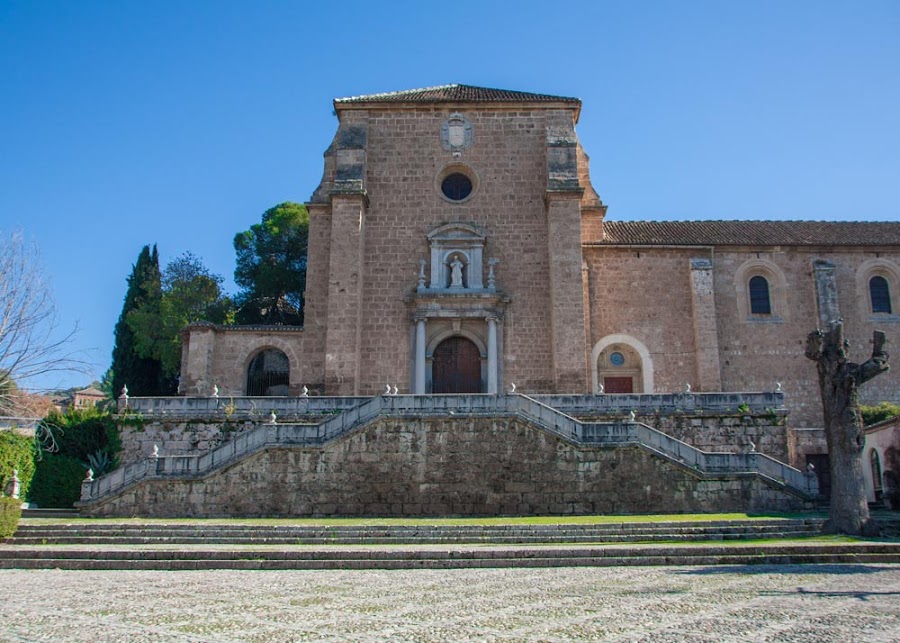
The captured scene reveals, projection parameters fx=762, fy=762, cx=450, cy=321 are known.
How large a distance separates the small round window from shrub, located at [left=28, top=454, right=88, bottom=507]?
15.1 metres

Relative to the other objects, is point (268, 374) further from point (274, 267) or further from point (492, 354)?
point (274, 267)

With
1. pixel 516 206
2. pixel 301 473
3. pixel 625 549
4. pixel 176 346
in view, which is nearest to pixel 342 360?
pixel 301 473

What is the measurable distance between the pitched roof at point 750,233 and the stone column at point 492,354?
18.9 ft

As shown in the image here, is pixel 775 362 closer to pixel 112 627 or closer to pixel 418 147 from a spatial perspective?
pixel 418 147

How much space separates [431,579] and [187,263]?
29249 millimetres

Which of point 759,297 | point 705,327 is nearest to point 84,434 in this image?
point 705,327

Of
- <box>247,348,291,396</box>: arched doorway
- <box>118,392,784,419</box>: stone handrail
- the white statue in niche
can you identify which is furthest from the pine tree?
the white statue in niche

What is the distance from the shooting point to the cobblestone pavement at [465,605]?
7375 millimetres

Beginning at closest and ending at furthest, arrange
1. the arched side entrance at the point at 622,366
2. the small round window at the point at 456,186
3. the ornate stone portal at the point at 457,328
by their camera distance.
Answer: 1. the ornate stone portal at the point at 457,328
2. the arched side entrance at the point at 622,366
3. the small round window at the point at 456,186

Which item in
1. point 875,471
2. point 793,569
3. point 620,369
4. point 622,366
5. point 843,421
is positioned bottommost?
point 793,569

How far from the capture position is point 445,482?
19.2 meters

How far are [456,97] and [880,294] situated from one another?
18094mm

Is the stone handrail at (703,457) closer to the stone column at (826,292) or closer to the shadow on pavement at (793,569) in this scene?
the shadow on pavement at (793,569)

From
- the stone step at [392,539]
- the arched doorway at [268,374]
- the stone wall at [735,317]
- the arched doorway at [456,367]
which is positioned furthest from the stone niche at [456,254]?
the stone step at [392,539]
